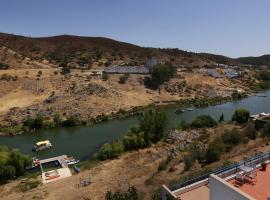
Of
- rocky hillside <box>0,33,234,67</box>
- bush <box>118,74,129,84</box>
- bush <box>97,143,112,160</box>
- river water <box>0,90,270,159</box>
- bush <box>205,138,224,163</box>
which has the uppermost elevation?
rocky hillside <box>0,33,234,67</box>

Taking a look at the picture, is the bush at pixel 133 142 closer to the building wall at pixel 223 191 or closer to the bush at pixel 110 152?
the bush at pixel 110 152

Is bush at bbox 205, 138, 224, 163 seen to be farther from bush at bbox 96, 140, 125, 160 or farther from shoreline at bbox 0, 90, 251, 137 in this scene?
shoreline at bbox 0, 90, 251, 137

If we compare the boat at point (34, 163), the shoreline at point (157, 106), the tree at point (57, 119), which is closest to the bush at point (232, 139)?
the boat at point (34, 163)

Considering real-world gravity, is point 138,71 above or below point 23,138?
above

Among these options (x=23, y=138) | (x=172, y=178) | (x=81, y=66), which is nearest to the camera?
(x=172, y=178)

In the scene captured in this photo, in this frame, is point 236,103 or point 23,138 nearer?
point 23,138

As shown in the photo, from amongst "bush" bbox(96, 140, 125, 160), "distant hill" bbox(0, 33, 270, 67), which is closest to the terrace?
"bush" bbox(96, 140, 125, 160)

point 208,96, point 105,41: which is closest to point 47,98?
point 208,96

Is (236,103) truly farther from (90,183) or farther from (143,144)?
(90,183)
